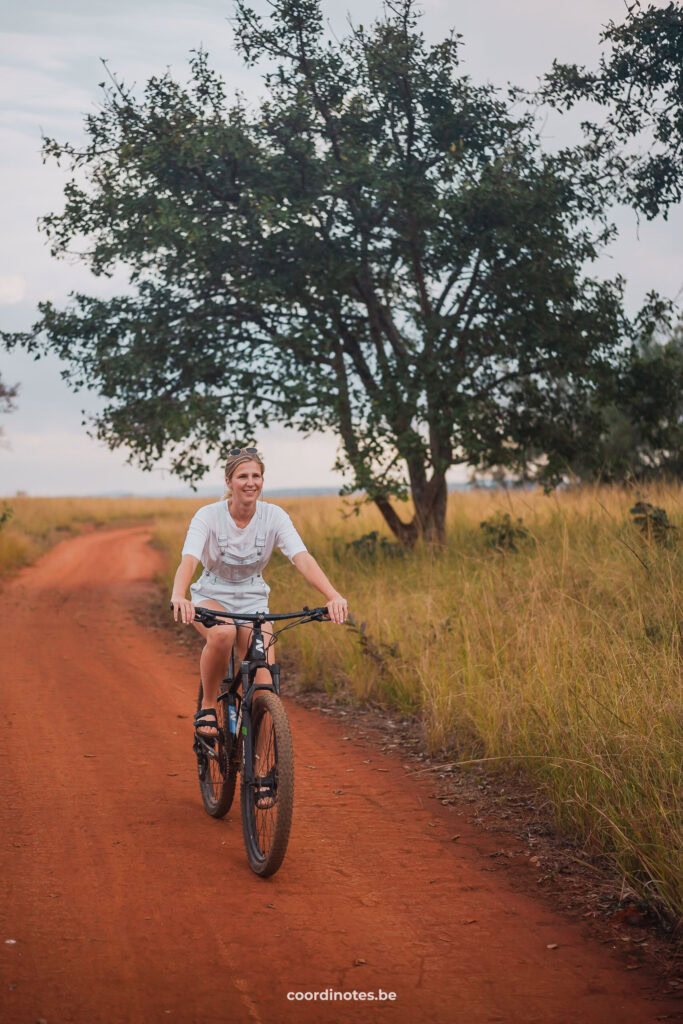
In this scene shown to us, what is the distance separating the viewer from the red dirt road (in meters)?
3.63

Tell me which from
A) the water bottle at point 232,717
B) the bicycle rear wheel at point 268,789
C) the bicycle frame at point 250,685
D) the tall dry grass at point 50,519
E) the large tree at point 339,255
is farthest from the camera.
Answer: the tall dry grass at point 50,519

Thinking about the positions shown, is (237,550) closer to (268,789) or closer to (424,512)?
(268,789)

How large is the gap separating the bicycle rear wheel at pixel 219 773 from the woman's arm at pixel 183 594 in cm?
86

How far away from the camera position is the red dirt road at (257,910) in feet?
11.9

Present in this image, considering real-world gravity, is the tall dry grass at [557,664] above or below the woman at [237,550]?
below

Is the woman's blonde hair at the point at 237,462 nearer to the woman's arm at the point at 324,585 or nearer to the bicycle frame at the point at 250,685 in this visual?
the woman's arm at the point at 324,585

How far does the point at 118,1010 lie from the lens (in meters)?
3.54

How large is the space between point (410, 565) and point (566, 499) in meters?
3.61

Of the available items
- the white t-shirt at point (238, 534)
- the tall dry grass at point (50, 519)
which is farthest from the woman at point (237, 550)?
the tall dry grass at point (50, 519)

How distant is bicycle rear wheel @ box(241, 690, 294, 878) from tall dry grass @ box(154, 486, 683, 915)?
157cm

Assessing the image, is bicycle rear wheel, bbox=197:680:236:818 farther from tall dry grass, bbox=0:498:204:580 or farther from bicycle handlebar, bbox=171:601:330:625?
tall dry grass, bbox=0:498:204:580

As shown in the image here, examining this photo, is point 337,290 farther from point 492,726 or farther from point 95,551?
point 95,551

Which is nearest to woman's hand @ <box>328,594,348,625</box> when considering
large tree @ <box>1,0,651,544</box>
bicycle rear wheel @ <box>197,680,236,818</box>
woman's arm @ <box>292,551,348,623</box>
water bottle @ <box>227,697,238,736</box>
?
woman's arm @ <box>292,551,348,623</box>

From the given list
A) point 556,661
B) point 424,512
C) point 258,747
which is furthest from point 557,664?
point 424,512
